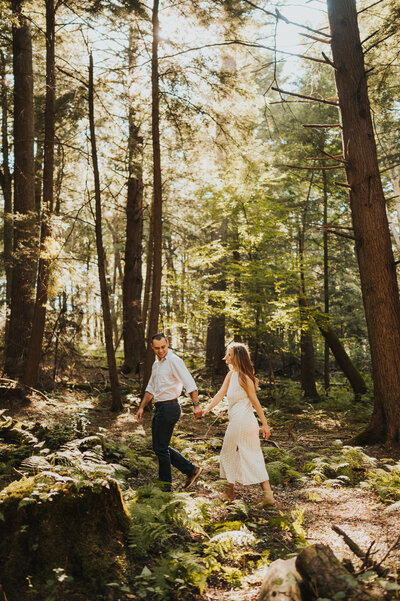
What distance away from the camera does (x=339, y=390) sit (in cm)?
1537

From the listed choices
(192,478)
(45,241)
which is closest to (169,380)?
(192,478)

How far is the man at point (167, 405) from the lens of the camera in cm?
550

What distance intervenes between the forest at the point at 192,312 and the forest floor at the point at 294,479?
0.04 meters

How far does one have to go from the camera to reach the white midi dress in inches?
203

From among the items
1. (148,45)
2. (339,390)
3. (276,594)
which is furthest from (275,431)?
(148,45)

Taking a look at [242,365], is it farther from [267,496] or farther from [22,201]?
[22,201]

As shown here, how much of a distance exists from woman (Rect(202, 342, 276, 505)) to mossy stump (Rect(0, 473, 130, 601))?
2048 mm

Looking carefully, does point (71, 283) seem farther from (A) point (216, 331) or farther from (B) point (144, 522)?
(B) point (144, 522)

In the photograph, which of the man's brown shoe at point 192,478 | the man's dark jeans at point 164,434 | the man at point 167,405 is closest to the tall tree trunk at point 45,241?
the man at point 167,405

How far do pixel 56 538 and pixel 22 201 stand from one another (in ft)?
33.6

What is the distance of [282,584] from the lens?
2824mm

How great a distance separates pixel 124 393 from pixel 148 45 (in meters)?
9.58

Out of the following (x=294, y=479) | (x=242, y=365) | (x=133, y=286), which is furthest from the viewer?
(x=133, y=286)

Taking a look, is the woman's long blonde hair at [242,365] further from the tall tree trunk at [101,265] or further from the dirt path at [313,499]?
the tall tree trunk at [101,265]
